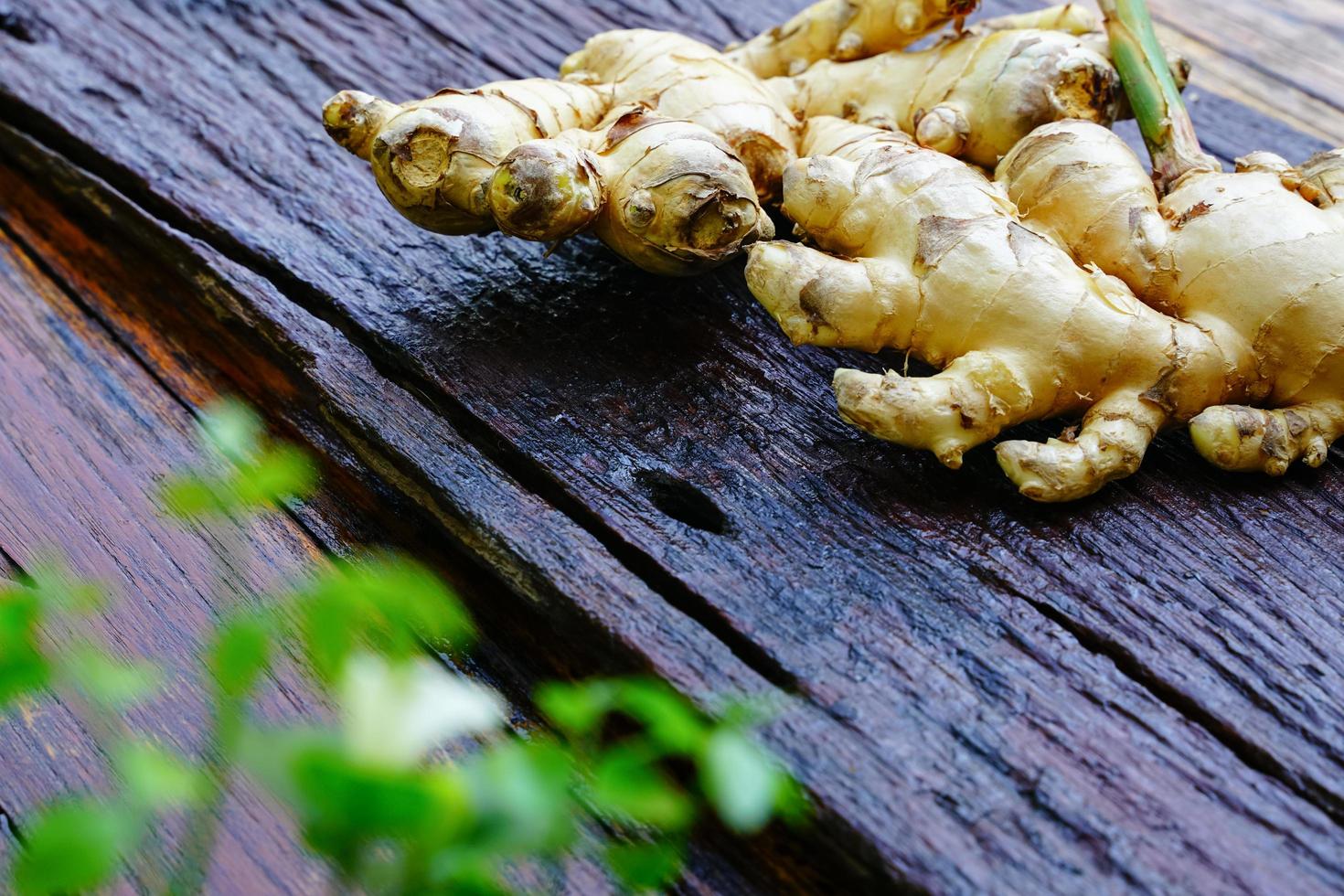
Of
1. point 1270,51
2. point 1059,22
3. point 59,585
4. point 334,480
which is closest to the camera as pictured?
point 59,585

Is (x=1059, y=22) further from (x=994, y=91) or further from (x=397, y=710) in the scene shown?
(x=397, y=710)

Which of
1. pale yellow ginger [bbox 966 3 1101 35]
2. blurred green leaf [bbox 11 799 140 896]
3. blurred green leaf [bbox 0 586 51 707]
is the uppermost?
pale yellow ginger [bbox 966 3 1101 35]

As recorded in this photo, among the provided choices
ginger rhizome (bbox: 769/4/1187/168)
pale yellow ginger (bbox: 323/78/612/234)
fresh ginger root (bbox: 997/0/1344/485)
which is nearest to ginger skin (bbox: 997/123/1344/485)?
fresh ginger root (bbox: 997/0/1344/485)

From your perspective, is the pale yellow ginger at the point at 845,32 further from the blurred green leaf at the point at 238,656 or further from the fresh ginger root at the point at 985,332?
the blurred green leaf at the point at 238,656

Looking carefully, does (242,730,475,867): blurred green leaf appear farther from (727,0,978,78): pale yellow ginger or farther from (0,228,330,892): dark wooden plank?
(727,0,978,78): pale yellow ginger

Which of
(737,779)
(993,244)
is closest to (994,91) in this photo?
(993,244)
